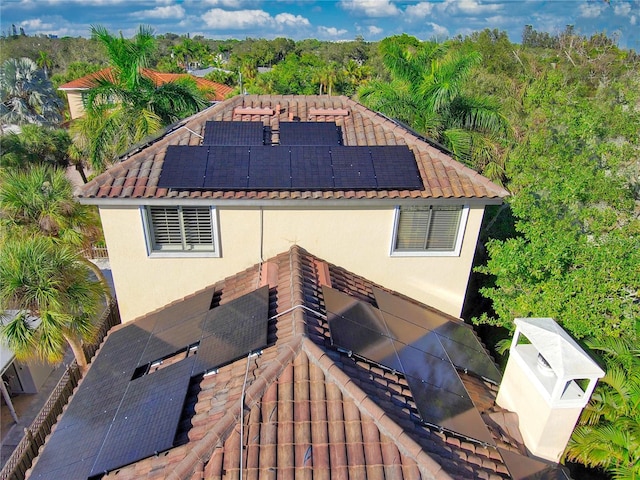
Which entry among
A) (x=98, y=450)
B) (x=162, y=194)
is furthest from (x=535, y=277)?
(x=98, y=450)

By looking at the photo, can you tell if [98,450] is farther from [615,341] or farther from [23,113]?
[23,113]

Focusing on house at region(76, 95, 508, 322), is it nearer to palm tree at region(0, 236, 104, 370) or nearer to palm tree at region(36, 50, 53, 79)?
palm tree at region(0, 236, 104, 370)

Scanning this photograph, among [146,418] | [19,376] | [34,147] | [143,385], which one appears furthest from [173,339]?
[34,147]

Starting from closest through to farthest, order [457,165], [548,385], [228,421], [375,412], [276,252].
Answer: [228,421]
[375,412]
[548,385]
[457,165]
[276,252]

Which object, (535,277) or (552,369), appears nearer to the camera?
(552,369)

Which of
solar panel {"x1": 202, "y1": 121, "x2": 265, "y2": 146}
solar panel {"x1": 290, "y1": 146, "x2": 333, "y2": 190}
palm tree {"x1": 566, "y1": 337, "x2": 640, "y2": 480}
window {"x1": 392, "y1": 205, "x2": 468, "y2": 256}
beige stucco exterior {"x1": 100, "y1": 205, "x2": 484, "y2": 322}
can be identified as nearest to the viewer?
palm tree {"x1": 566, "y1": 337, "x2": 640, "y2": 480}

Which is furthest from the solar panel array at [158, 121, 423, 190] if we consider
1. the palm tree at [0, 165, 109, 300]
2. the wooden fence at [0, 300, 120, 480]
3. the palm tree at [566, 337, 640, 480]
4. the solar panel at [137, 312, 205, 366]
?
the wooden fence at [0, 300, 120, 480]

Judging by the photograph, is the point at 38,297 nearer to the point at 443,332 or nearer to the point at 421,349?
the point at 421,349
